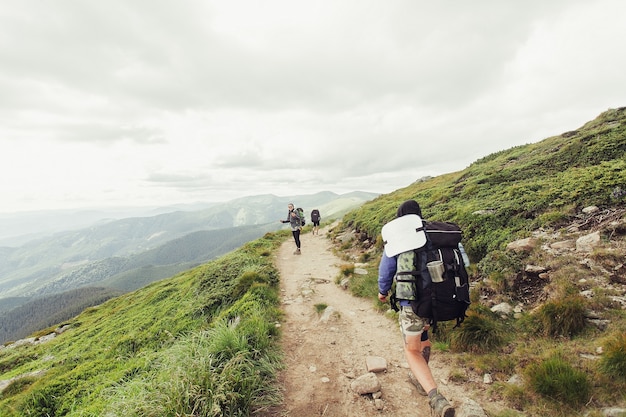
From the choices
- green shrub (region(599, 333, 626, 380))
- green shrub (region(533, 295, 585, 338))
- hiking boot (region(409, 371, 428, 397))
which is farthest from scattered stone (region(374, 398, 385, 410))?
green shrub (region(533, 295, 585, 338))

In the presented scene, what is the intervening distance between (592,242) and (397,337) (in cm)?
610

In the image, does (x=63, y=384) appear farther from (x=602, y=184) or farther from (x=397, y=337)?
(x=602, y=184)

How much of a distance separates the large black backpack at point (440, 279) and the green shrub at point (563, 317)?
9.12ft

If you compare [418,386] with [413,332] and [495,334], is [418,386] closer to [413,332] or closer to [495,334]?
[413,332]

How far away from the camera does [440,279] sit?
491 centimetres

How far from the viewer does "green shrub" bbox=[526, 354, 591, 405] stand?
453 cm

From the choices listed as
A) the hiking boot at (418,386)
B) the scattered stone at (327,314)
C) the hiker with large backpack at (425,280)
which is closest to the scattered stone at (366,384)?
the hiking boot at (418,386)

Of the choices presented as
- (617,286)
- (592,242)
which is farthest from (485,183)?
(617,286)

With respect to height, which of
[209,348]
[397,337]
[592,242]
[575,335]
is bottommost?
[397,337]

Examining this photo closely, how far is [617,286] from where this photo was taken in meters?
6.45

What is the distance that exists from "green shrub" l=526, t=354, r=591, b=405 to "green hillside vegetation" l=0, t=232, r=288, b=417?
5.02 metres

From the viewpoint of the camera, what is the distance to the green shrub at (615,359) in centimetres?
459

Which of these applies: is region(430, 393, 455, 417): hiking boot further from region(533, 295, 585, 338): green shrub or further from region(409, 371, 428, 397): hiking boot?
region(533, 295, 585, 338): green shrub

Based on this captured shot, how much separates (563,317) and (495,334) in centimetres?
142
